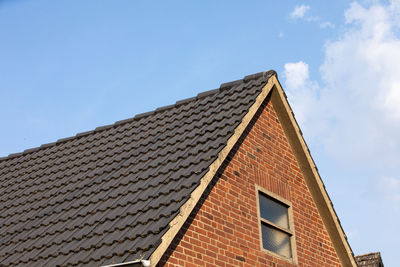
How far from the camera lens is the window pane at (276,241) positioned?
375 inches

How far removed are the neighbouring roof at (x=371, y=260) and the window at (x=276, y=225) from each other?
26.3 feet

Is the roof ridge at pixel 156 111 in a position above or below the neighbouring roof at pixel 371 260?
above

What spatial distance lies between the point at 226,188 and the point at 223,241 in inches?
34.4

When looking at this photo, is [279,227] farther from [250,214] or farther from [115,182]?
[115,182]

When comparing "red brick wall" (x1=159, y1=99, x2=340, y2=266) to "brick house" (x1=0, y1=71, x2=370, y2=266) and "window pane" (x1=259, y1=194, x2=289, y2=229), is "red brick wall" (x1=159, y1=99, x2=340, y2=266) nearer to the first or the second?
"brick house" (x1=0, y1=71, x2=370, y2=266)

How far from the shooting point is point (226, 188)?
28.5 feet

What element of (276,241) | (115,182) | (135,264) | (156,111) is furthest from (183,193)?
(156,111)

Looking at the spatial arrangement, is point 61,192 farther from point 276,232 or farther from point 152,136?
point 276,232

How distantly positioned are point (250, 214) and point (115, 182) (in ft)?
7.53

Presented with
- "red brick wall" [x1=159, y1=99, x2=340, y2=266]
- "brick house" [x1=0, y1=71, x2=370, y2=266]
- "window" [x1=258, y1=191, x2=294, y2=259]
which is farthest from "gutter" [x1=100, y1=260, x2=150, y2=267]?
"window" [x1=258, y1=191, x2=294, y2=259]

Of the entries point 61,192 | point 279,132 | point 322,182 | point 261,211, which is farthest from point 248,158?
point 61,192

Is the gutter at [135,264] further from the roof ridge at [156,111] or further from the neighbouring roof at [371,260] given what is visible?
the neighbouring roof at [371,260]

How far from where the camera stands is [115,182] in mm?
8969

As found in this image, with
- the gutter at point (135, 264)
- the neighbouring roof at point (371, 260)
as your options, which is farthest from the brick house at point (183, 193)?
the neighbouring roof at point (371, 260)
